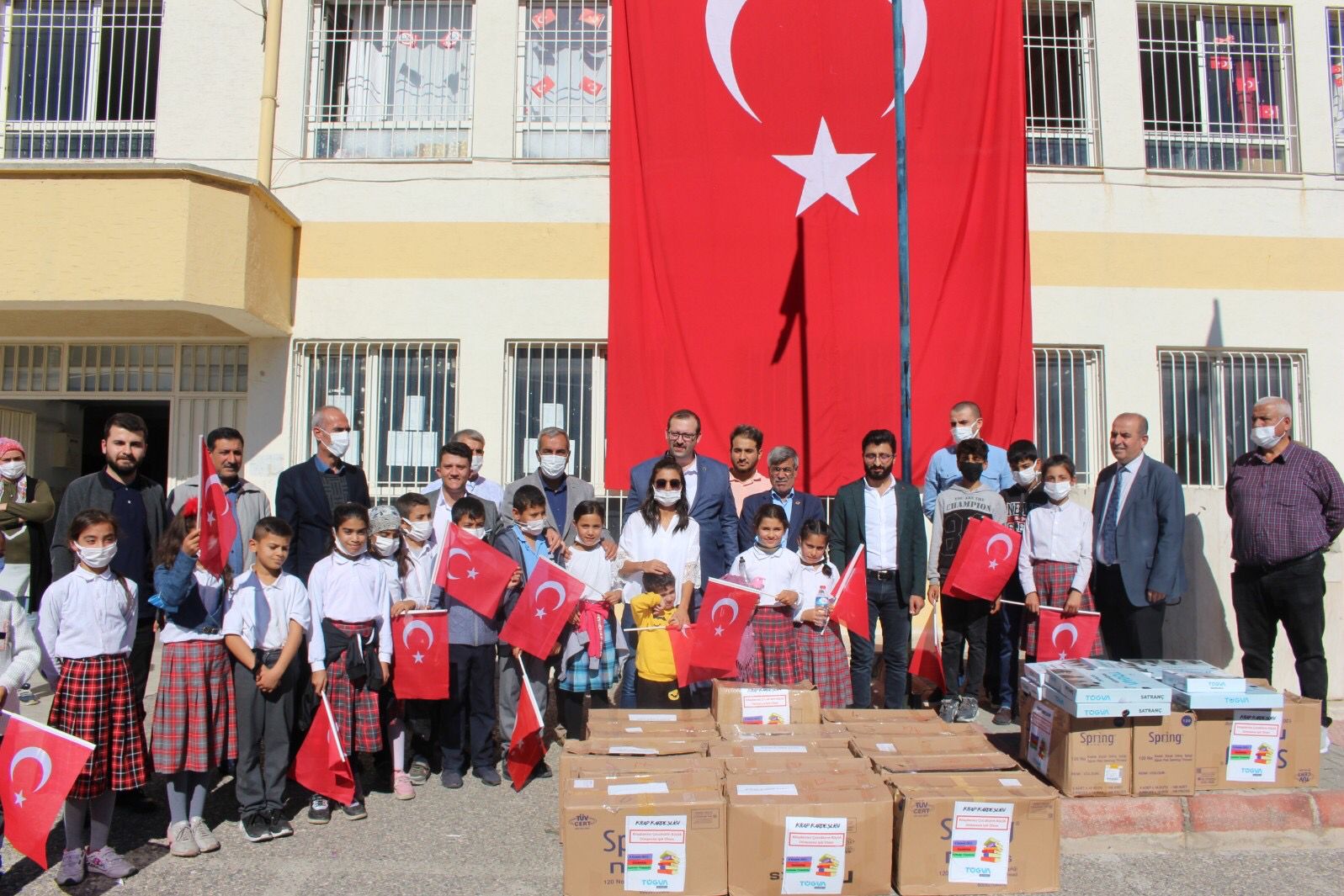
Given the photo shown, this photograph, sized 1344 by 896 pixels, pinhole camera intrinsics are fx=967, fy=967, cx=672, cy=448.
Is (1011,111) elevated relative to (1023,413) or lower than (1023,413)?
elevated

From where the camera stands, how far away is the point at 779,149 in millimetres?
8039

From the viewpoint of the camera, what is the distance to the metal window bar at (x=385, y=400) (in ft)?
27.8

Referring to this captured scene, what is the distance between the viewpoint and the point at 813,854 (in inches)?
142

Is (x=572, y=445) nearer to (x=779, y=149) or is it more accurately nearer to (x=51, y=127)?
(x=779, y=149)

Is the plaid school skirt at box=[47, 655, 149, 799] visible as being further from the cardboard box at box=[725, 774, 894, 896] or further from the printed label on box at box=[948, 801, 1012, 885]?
the printed label on box at box=[948, 801, 1012, 885]

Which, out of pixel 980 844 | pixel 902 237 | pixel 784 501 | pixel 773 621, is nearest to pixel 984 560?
pixel 784 501

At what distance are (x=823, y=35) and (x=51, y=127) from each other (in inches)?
279

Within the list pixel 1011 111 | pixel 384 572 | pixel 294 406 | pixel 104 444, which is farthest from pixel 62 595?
pixel 1011 111

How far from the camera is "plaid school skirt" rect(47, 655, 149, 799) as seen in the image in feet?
12.9

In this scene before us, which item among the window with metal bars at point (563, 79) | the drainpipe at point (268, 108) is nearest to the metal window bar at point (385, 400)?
the drainpipe at point (268, 108)

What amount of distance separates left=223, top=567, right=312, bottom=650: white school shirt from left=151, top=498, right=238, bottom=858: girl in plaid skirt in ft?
0.34

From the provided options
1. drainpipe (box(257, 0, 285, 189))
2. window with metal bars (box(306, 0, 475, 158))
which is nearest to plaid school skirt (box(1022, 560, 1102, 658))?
window with metal bars (box(306, 0, 475, 158))

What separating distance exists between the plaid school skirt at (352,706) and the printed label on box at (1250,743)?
3.98 metres

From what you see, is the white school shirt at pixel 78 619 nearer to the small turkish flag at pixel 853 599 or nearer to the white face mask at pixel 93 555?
the white face mask at pixel 93 555
